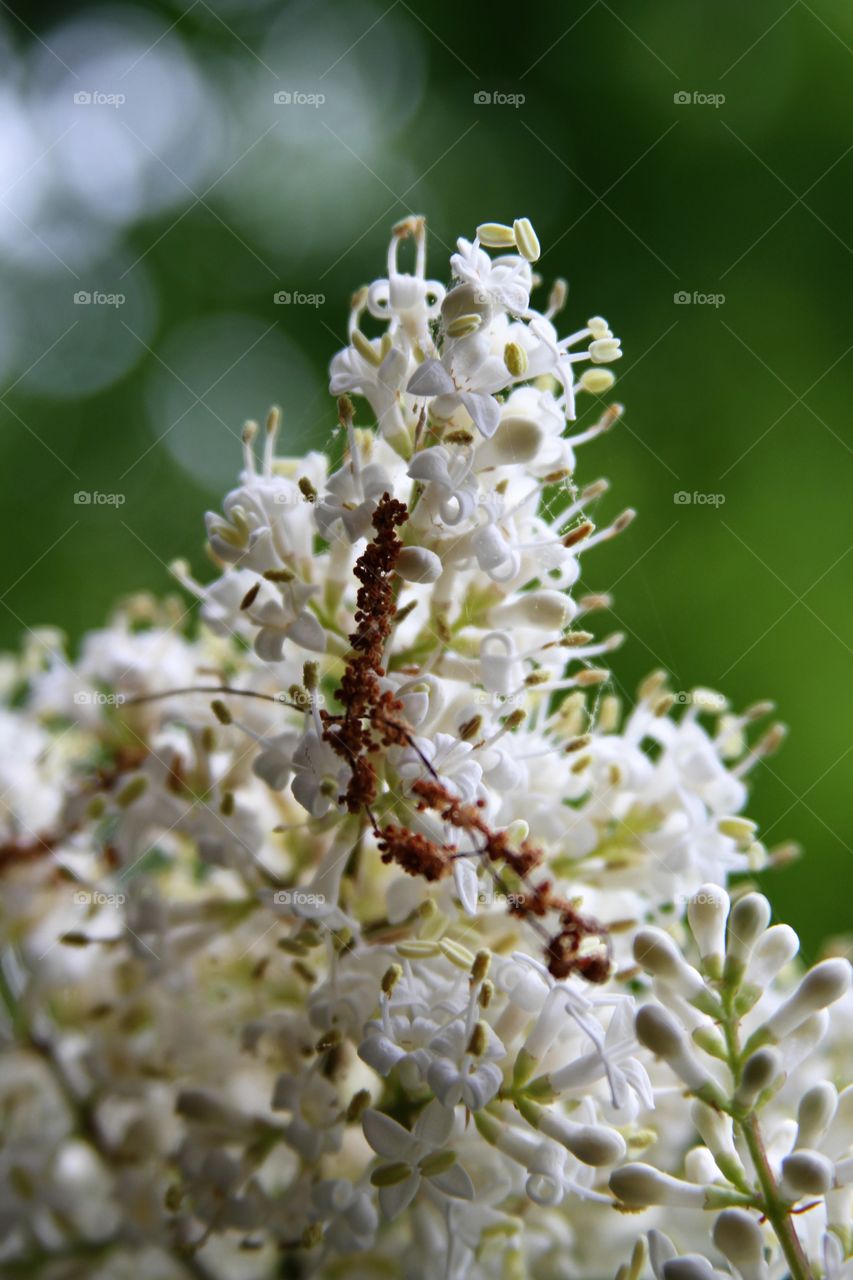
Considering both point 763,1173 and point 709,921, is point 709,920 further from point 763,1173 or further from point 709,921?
point 763,1173

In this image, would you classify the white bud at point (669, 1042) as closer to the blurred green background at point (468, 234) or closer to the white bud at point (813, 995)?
the white bud at point (813, 995)

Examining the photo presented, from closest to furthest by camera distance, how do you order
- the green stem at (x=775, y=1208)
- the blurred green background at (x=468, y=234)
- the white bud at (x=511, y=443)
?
the green stem at (x=775, y=1208), the white bud at (x=511, y=443), the blurred green background at (x=468, y=234)

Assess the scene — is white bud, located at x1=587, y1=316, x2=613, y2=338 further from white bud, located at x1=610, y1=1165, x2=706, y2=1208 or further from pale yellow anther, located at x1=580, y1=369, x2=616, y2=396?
white bud, located at x1=610, y1=1165, x2=706, y2=1208

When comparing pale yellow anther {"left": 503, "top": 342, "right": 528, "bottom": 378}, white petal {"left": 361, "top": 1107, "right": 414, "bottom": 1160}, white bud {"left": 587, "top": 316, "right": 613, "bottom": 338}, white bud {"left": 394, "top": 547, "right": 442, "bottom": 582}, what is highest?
white bud {"left": 587, "top": 316, "right": 613, "bottom": 338}

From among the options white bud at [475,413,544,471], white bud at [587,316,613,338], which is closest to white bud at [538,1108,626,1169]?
white bud at [475,413,544,471]

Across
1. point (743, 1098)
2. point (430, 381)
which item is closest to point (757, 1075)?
point (743, 1098)

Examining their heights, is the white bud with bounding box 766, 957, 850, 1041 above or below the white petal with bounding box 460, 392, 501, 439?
below

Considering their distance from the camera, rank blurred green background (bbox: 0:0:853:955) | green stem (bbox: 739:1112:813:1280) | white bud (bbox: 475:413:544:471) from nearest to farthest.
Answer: green stem (bbox: 739:1112:813:1280) → white bud (bbox: 475:413:544:471) → blurred green background (bbox: 0:0:853:955)

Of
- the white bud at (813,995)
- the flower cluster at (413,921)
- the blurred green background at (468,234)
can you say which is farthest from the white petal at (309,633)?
the blurred green background at (468,234)

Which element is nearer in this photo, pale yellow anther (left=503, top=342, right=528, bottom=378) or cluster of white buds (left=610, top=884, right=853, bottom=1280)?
cluster of white buds (left=610, top=884, right=853, bottom=1280)
